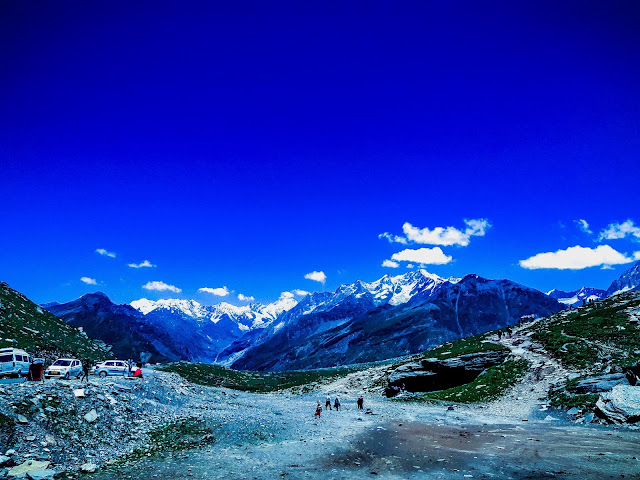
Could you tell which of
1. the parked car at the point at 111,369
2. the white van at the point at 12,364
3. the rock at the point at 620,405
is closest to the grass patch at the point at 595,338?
the rock at the point at 620,405

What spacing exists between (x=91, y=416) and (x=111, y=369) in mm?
26000

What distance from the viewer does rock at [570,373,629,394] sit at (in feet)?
125

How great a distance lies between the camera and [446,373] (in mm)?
64500

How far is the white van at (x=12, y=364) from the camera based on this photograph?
30.8 meters

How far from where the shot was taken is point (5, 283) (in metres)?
97.7

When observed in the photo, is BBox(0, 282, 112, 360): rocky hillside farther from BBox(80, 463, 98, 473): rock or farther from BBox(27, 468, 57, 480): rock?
BBox(27, 468, 57, 480): rock

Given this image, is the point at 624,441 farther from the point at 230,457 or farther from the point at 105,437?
the point at 105,437

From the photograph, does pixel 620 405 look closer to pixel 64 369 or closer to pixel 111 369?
pixel 64 369

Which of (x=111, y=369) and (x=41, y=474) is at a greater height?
(x=111, y=369)

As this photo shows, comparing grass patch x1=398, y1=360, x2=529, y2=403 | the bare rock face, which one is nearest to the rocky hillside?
the bare rock face

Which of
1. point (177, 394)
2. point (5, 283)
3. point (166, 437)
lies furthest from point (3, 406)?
point (5, 283)

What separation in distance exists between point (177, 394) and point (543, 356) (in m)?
57.7

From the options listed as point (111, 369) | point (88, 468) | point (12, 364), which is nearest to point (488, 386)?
point (88, 468)

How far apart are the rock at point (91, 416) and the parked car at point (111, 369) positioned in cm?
2502
